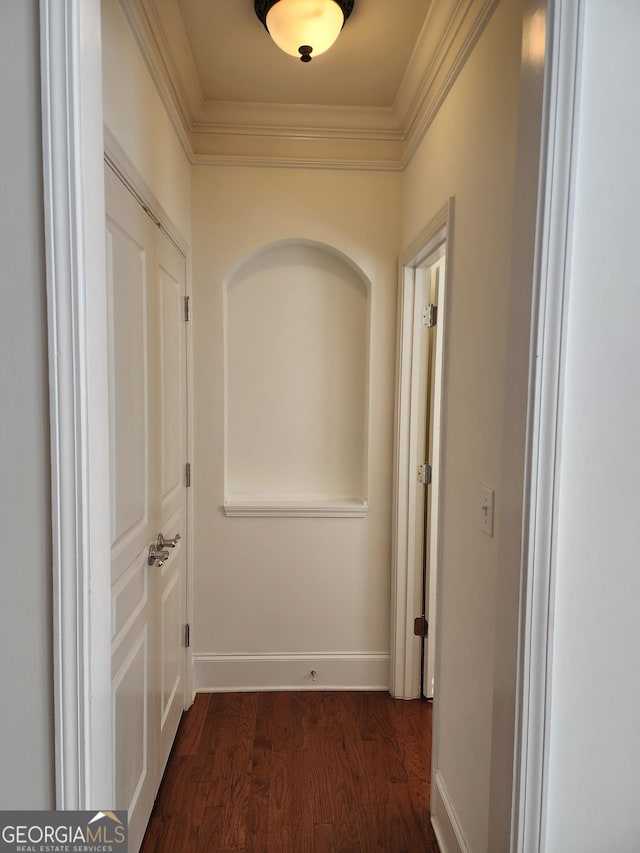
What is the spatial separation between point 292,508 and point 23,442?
1754 mm

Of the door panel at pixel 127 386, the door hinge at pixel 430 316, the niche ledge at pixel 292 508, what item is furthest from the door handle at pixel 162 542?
the door hinge at pixel 430 316

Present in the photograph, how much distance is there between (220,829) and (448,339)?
1804 mm

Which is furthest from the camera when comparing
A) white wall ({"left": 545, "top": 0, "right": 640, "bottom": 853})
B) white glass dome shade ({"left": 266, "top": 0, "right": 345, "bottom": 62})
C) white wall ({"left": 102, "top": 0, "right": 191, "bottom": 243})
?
white glass dome shade ({"left": 266, "top": 0, "right": 345, "bottom": 62})

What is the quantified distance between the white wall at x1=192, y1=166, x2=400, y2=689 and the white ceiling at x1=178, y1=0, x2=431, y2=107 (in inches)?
12.0

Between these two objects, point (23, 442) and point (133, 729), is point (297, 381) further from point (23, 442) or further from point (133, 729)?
point (23, 442)

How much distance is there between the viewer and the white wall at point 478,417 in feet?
3.34

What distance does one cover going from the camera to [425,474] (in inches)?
94.8

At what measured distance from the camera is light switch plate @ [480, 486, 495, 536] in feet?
4.30

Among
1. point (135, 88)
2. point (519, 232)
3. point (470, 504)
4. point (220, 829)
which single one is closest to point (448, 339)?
point (470, 504)

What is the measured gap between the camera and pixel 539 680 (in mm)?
928

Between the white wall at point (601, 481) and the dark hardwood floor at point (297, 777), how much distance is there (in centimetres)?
102

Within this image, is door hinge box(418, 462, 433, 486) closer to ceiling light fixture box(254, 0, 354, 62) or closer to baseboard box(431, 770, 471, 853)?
baseboard box(431, 770, 471, 853)

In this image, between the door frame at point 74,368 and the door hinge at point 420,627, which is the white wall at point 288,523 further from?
the door frame at point 74,368

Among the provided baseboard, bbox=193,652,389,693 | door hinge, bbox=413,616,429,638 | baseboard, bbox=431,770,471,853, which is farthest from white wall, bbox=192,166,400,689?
baseboard, bbox=431,770,471,853
